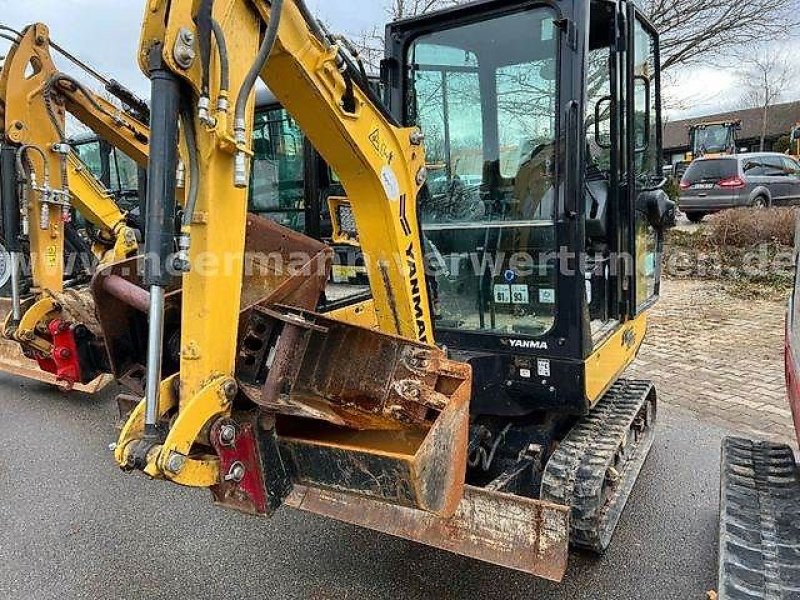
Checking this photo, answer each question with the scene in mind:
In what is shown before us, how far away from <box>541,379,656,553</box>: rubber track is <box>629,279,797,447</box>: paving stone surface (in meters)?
1.59

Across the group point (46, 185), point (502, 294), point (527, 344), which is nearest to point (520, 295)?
point (502, 294)

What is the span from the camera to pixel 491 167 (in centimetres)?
322

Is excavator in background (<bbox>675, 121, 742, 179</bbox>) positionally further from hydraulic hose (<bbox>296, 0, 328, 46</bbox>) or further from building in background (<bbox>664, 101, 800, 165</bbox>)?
hydraulic hose (<bbox>296, 0, 328, 46</bbox>)

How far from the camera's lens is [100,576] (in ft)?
9.69

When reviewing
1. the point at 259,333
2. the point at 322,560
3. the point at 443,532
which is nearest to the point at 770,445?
the point at 443,532

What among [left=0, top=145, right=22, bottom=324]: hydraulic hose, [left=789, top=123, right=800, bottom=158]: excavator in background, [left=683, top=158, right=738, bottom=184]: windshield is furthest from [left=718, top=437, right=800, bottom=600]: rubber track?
[left=789, top=123, right=800, bottom=158]: excavator in background

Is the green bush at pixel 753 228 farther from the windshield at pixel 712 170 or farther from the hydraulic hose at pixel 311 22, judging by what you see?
the hydraulic hose at pixel 311 22

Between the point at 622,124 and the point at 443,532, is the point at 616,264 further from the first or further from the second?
the point at 443,532

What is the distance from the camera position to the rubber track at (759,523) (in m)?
1.91

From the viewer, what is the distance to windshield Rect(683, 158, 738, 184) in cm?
1534

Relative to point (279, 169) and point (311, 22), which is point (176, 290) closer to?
point (311, 22)

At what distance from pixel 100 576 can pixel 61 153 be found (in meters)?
3.21

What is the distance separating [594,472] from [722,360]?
422 centimetres

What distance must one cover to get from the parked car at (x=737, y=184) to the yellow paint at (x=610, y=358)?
42.7 feet
